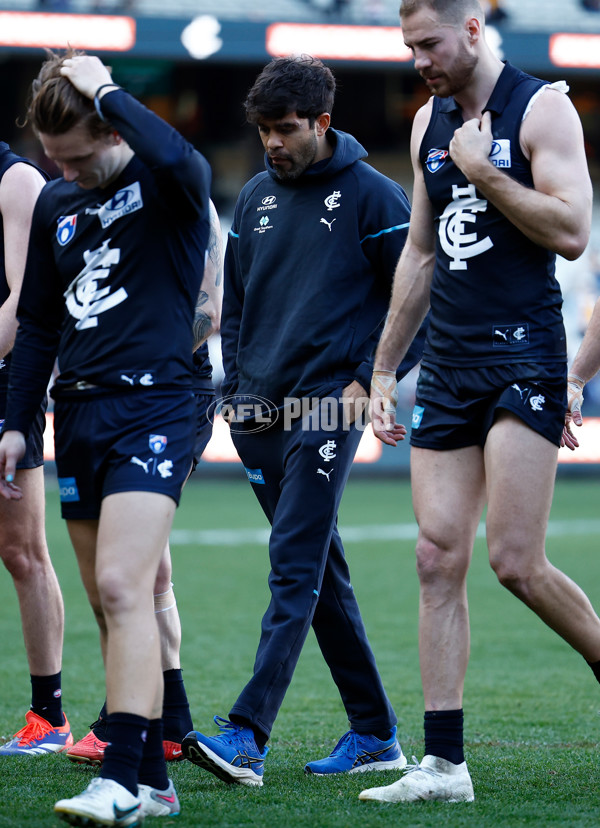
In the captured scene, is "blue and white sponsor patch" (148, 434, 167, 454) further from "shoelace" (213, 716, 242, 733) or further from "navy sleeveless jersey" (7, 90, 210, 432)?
"shoelace" (213, 716, 242, 733)

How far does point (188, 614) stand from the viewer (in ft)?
27.8

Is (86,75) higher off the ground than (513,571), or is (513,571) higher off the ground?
(86,75)

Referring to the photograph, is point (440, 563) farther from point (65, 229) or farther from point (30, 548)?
point (30, 548)

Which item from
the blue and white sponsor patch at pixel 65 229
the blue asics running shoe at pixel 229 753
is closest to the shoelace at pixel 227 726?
the blue asics running shoe at pixel 229 753

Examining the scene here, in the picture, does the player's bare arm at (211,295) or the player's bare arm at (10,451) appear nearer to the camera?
the player's bare arm at (10,451)

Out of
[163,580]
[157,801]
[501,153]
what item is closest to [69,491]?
[157,801]

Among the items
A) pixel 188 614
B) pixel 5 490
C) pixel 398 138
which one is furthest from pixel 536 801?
pixel 398 138

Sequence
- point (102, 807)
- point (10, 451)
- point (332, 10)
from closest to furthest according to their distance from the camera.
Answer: point (102, 807) < point (10, 451) < point (332, 10)

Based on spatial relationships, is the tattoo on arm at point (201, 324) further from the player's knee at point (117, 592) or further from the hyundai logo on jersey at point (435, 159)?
the player's knee at point (117, 592)

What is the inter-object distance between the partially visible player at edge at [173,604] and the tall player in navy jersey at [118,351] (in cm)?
81

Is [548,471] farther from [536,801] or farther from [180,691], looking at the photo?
[180,691]

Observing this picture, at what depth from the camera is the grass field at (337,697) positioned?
3625mm

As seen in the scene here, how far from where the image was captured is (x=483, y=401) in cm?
376

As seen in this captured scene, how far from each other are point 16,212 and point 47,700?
6.15 ft
